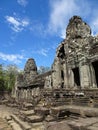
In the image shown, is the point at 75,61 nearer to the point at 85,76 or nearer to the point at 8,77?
the point at 85,76

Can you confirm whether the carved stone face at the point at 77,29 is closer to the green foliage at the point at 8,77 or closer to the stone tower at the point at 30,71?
the stone tower at the point at 30,71

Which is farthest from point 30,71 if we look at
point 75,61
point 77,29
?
point 75,61

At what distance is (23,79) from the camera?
33.0 m

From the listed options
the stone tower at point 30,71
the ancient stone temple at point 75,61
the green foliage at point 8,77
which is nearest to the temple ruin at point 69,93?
the ancient stone temple at point 75,61

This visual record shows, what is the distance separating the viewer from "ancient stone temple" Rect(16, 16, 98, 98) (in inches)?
490

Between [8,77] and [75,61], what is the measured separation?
41.5 meters

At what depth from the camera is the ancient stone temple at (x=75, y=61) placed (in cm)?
1245

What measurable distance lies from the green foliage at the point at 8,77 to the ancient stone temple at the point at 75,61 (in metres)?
25.5

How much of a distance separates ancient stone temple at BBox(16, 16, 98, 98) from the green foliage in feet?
83.7

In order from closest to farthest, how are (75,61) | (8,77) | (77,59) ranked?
(77,59), (75,61), (8,77)

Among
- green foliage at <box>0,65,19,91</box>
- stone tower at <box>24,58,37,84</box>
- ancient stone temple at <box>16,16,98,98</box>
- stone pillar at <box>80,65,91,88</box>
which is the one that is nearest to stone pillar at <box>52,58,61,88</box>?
ancient stone temple at <box>16,16,98,98</box>

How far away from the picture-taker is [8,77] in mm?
51656

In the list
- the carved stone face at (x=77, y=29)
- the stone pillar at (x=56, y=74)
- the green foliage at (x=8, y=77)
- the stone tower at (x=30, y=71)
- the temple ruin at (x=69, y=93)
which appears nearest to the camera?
the temple ruin at (x=69, y=93)

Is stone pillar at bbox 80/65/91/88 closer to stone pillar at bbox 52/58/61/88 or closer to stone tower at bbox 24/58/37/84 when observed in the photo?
stone pillar at bbox 52/58/61/88
